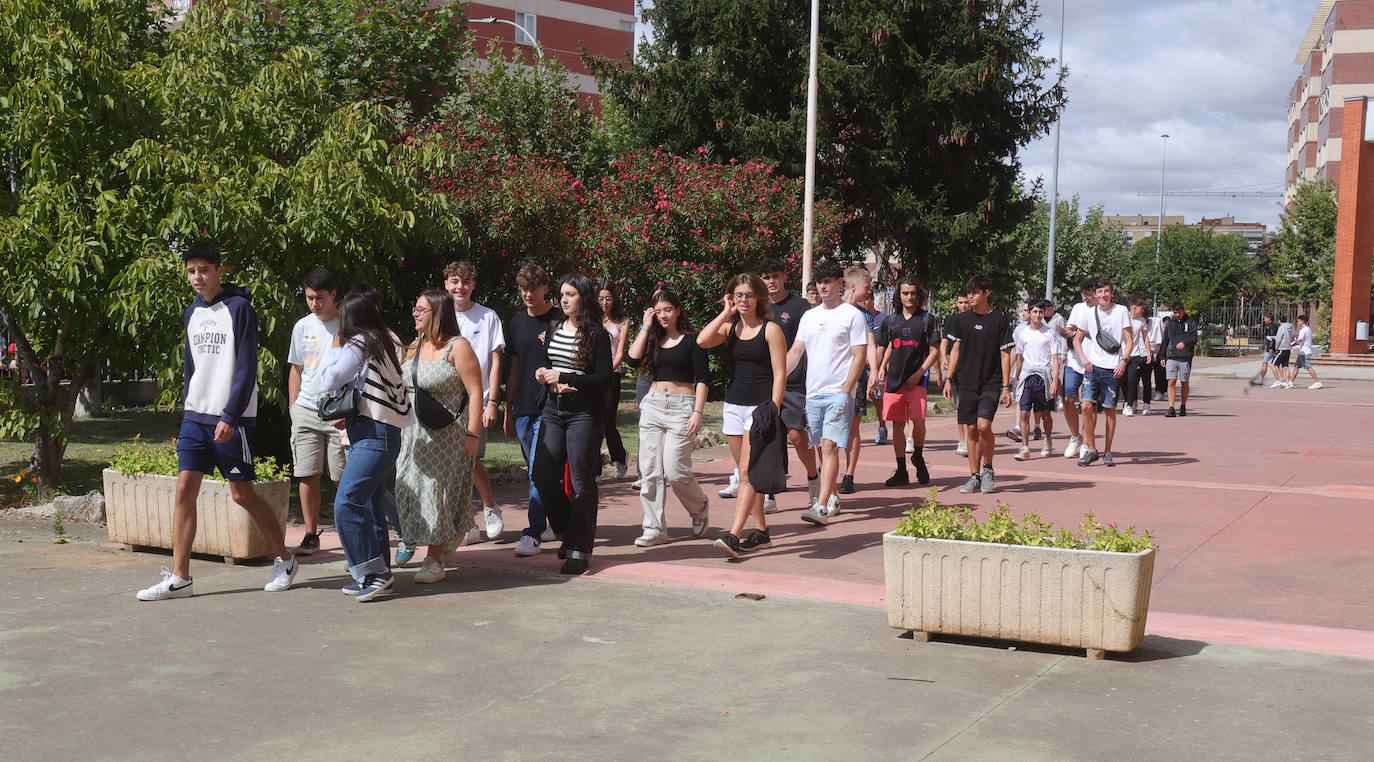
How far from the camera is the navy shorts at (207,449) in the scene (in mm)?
6668

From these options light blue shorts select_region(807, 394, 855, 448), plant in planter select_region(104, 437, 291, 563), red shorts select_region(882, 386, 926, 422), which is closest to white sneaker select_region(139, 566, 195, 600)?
plant in planter select_region(104, 437, 291, 563)

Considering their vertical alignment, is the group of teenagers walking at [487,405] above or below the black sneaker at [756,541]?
above

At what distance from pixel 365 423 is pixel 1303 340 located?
90.9ft

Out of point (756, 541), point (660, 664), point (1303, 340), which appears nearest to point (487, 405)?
point (756, 541)

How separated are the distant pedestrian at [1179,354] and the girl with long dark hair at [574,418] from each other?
47.3 ft

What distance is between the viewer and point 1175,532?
347 inches

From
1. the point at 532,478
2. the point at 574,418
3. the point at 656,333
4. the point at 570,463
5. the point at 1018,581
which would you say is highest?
the point at 656,333

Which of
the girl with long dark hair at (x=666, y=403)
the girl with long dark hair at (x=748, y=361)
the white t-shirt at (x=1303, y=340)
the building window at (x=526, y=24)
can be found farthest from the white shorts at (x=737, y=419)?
the building window at (x=526, y=24)

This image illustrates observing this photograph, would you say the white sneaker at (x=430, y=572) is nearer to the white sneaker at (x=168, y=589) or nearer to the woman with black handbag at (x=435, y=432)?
the woman with black handbag at (x=435, y=432)

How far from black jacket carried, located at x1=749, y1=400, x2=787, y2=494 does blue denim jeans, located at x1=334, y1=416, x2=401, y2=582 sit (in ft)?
7.24

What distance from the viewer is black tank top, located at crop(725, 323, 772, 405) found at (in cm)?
826

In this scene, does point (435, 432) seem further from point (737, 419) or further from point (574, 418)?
point (737, 419)

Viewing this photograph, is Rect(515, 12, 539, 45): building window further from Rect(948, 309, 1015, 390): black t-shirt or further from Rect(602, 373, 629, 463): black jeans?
Rect(948, 309, 1015, 390): black t-shirt

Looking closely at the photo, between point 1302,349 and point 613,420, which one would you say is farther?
point 1302,349
